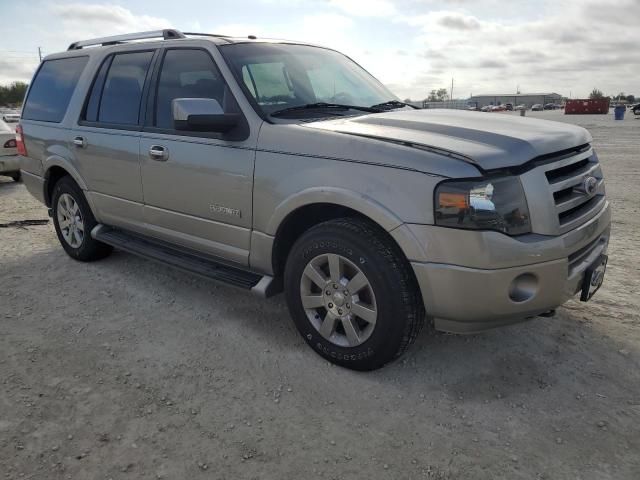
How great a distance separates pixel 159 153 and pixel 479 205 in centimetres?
241

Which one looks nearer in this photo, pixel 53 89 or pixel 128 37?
pixel 128 37

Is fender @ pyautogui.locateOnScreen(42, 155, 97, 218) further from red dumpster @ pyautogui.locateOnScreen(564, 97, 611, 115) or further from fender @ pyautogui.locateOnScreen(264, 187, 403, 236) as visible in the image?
red dumpster @ pyautogui.locateOnScreen(564, 97, 611, 115)

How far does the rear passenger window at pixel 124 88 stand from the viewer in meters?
4.21

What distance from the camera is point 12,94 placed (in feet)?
266

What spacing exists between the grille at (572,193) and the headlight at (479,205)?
0.30 metres

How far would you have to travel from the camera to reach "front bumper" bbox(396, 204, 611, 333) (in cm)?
255

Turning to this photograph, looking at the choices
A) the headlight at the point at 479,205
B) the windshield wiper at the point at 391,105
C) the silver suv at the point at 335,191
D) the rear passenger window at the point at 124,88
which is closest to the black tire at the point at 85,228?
the silver suv at the point at 335,191

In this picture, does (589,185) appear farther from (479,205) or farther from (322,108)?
(322,108)

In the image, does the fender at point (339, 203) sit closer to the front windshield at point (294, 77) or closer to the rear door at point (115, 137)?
the front windshield at point (294, 77)

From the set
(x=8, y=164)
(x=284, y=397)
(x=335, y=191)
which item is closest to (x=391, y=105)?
(x=335, y=191)

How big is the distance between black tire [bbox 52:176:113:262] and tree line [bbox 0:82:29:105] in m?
88.3

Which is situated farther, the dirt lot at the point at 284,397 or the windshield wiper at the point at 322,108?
the windshield wiper at the point at 322,108

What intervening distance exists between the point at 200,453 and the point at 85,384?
39.2 inches

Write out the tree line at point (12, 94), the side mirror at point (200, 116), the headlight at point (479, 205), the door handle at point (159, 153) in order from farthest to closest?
the tree line at point (12, 94), the door handle at point (159, 153), the side mirror at point (200, 116), the headlight at point (479, 205)
